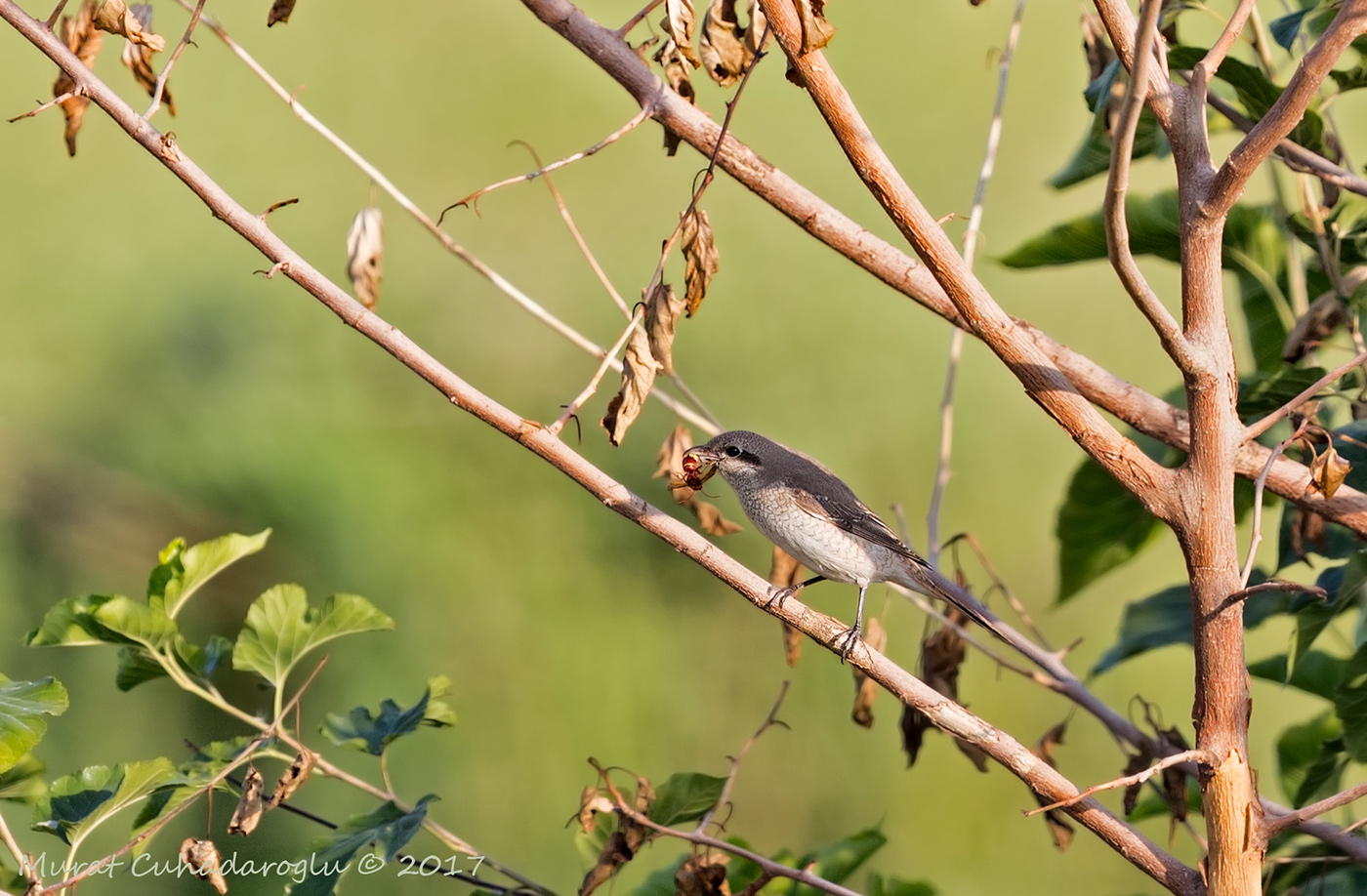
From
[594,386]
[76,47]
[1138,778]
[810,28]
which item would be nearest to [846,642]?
[1138,778]

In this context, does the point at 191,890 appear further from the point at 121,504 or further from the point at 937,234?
the point at 937,234

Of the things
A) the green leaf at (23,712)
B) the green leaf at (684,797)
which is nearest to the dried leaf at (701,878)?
the green leaf at (684,797)

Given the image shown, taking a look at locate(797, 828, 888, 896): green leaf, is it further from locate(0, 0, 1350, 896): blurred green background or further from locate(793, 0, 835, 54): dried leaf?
locate(793, 0, 835, 54): dried leaf

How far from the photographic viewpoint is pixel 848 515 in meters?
1.88

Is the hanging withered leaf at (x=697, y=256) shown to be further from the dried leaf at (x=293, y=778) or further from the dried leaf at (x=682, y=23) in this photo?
the dried leaf at (x=293, y=778)

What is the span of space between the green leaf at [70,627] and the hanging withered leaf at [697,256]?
87 centimetres

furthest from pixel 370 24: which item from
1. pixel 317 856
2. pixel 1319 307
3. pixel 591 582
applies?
pixel 1319 307

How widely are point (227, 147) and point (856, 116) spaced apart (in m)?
1.72

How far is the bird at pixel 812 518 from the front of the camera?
1.80 metres

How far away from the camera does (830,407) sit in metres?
2.46

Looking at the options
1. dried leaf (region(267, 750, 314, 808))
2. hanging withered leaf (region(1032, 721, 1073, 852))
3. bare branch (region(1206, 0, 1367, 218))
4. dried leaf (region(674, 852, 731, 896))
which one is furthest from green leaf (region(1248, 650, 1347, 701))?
dried leaf (region(267, 750, 314, 808))

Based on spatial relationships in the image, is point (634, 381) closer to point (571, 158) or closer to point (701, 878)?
point (571, 158)

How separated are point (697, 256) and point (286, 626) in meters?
0.79

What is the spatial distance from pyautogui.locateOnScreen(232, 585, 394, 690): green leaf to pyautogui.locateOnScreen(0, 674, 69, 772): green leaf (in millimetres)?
293
